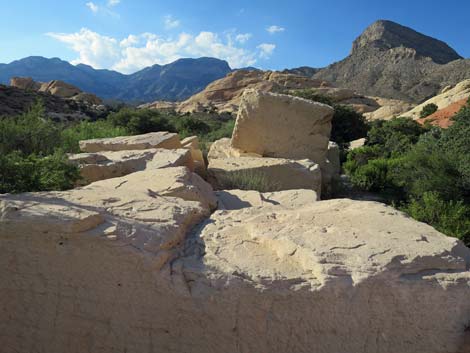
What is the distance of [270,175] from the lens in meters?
5.77

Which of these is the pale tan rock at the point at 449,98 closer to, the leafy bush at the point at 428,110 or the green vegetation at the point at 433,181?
the leafy bush at the point at 428,110

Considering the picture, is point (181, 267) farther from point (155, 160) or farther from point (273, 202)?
point (155, 160)

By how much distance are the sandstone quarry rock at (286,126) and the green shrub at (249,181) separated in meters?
1.68

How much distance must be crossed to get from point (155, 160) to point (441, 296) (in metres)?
3.91

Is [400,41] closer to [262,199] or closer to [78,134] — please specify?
[78,134]

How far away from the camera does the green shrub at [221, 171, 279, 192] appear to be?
549cm

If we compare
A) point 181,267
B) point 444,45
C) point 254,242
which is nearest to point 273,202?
point 254,242

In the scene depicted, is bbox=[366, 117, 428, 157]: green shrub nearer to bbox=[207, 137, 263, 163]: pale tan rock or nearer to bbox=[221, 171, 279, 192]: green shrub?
bbox=[207, 137, 263, 163]: pale tan rock

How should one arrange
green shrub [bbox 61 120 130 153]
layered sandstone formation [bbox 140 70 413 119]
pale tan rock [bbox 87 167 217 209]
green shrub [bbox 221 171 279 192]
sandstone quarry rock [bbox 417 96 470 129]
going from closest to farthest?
pale tan rock [bbox 87 167 217 209] < green shrub [bbox 221 171 279 192] < green shrub [bbox 61 120 130 153] < sandstone quarry rock [bbox 417 96 470 129] < layered sandstone formation [bbox 140 70 413 119]

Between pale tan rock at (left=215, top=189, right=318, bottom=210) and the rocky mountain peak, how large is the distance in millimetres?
69790

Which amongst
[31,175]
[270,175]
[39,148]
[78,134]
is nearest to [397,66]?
[78,134]

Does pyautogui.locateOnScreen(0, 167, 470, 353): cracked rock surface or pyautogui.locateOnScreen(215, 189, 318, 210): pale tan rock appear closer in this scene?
pyautogui.locateOnScreen(0, 167, 470, 353): cracked rock surface

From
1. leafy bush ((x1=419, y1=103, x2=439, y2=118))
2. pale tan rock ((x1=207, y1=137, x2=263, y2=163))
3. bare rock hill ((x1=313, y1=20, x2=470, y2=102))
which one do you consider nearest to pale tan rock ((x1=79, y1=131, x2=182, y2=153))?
pale tan rock ((x1=207, y1=137, x2=263, y2=163))

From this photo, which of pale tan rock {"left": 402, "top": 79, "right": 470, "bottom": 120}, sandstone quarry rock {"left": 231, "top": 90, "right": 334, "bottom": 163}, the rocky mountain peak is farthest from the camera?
the rocky mountain peak
